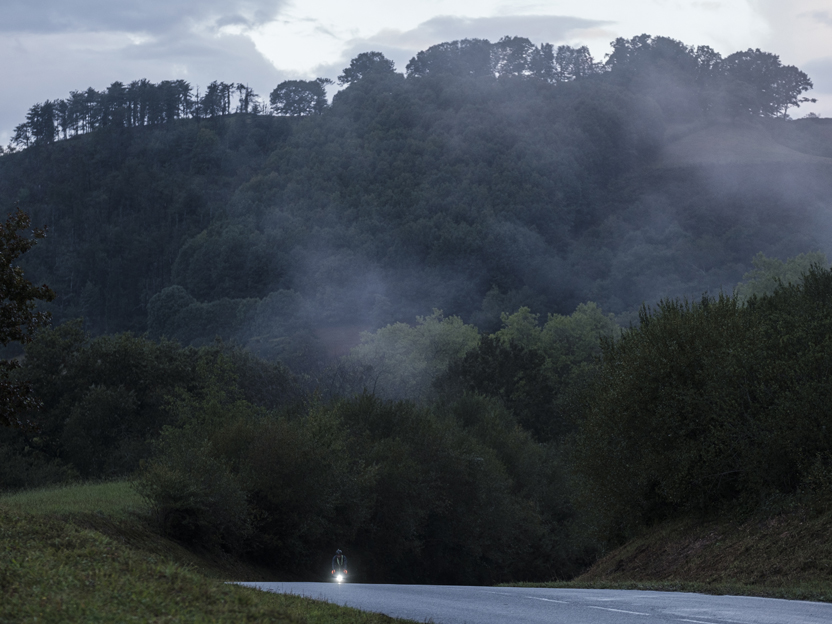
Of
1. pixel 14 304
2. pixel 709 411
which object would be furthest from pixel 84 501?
pixel 709 411

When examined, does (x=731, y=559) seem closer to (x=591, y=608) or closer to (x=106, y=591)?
(x=591, y=608)

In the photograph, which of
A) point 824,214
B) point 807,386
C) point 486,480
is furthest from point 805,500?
point 824,214

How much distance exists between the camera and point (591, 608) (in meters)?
13.8

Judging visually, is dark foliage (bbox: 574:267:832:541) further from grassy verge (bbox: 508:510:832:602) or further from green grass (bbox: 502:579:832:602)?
green grass (bbox: 502:579:832:602)

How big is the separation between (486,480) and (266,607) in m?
45.6

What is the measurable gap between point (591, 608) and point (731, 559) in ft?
35.5

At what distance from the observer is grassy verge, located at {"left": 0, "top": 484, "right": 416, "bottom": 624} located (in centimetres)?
971

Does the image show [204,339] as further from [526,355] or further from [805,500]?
[805,500]

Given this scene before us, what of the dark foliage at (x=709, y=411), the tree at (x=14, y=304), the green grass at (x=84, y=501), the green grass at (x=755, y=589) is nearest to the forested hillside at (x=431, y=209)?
the green grass at (x=84, y=501)

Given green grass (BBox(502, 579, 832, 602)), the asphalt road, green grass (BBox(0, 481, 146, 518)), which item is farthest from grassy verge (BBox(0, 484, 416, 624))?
green grass (BBox(0, 481, 146, 518))

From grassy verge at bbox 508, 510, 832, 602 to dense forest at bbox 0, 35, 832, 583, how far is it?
1.20 meters

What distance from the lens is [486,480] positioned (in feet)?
184

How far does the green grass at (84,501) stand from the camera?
28109 mm

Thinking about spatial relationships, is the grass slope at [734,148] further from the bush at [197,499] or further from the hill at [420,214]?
the bush at [197,499]
